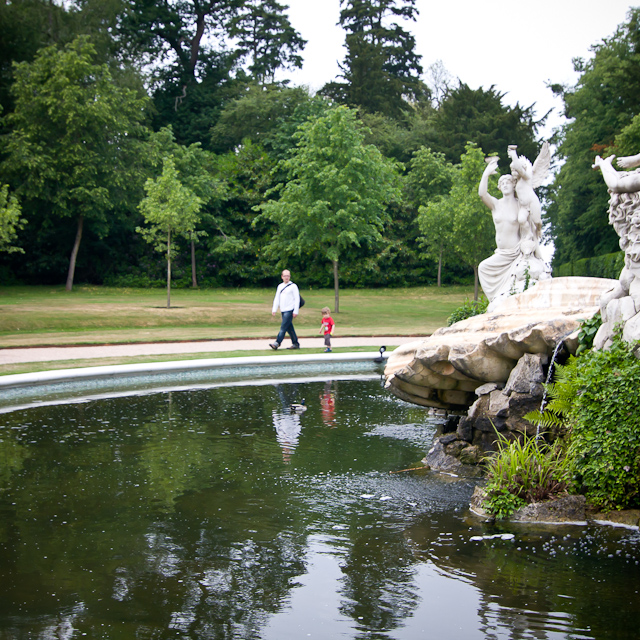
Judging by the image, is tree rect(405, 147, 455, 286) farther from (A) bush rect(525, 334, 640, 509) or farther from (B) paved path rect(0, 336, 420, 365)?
(A) bush rect(525, 334, 640, 509)

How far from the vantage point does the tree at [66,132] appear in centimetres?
3372

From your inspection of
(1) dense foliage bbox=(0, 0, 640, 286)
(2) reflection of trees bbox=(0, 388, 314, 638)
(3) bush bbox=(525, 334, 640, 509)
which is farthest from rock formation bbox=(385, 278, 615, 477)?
(1) dense foliage bbox=(0, 0, 640, 286)

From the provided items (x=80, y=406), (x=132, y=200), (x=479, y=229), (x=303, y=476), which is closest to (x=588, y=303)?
(x=303, y=476)

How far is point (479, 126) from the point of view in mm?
48438

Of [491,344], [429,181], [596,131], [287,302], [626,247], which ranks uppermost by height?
[596,131]

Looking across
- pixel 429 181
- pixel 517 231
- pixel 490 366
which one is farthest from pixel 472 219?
pixel 490 366

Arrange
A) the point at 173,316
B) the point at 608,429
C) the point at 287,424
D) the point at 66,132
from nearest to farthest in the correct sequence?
the point at 608,429 < the point at 287,424 < the point at 173,316 < the point at 66,132

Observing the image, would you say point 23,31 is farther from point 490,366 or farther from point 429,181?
point 490,366

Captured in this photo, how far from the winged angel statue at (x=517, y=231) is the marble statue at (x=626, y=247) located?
22.8ft

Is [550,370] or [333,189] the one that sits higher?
[333,189]

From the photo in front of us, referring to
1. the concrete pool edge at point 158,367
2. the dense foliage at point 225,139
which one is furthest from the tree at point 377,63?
the concrete pool edge at point 158,367

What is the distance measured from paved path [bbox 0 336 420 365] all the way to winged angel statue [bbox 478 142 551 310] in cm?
500

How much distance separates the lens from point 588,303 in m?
8.05

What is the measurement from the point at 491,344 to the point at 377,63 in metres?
50.6
